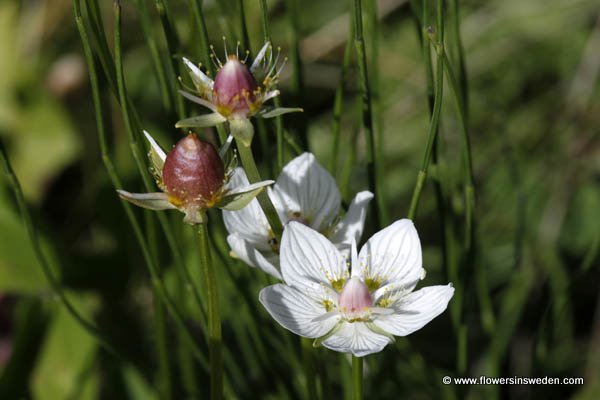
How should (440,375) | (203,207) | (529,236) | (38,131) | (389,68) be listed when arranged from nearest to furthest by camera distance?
(203,207)
(440,375)
(529,236)
(38,131)
(389,68)

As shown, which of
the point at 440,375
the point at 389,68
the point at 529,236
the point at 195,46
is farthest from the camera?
the point at 389,68

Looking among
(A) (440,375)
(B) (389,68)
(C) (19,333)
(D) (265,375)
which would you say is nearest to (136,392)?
(C) (19,333)

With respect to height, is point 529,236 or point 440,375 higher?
point 529,236

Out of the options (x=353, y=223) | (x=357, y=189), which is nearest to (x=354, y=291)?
(x=353, y=223)

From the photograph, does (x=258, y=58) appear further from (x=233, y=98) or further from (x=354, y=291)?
(x=354, y=291)

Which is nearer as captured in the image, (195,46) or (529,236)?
(195,46)

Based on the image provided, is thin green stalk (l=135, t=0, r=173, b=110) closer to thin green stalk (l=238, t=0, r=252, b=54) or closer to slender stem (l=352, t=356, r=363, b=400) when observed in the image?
thin green stalk (l=238, t=0, r=252, b=54)

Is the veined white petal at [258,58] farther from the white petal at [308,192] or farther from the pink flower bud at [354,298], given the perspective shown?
the pink flower bud at [354,298]

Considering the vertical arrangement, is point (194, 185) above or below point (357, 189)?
above

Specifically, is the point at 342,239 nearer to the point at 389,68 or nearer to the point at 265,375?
the point at 265,375
